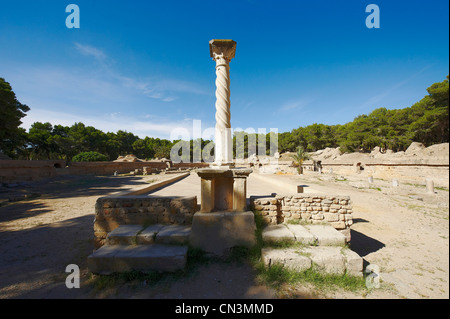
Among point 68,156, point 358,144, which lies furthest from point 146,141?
point 358,144

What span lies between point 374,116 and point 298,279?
4855cm

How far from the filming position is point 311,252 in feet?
10.9

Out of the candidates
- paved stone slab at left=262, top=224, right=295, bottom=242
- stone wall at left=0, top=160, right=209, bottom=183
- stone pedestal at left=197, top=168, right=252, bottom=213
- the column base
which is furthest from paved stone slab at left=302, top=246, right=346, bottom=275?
stone wall at left=0, top=160, right=209, bottom=183

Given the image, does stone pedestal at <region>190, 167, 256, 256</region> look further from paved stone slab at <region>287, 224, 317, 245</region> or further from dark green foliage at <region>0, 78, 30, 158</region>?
dark green foliage at <region>0, 78, 30, 158</region>

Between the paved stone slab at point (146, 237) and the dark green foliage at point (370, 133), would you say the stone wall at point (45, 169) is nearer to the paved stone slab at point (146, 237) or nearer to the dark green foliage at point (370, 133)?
the paved stone slab at point (146, 237)

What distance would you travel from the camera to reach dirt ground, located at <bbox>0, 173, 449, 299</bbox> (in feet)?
9.25

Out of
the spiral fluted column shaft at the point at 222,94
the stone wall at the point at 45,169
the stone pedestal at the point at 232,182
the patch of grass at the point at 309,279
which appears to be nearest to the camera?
the patch of grass at the point at 309,279

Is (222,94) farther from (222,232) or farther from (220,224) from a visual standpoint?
(222,232)

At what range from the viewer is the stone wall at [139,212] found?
13.4 ft

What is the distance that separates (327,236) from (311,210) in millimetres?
848

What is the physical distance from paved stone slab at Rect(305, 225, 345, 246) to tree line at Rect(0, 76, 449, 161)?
2810mm

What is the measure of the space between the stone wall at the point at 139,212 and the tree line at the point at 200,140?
4120 mm

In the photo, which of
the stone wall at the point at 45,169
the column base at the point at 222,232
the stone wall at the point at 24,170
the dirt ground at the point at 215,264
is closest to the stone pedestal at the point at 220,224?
the column base at the point at 222,232
